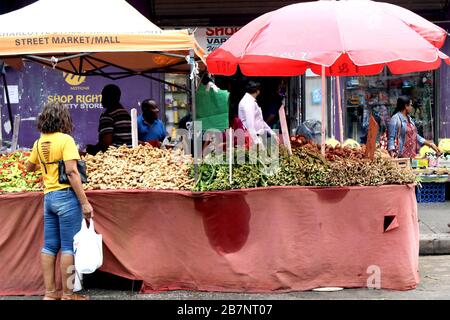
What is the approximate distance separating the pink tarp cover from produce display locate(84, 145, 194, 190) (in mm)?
149

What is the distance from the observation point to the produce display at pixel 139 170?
244 inches

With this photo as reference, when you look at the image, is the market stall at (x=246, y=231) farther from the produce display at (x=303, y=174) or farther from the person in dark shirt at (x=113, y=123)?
the person in dark shirt at (x=113, y=123)

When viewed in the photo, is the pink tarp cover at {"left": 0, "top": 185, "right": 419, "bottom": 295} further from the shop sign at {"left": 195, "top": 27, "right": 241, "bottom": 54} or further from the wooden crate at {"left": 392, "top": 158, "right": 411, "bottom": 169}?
the shop sign at {"left": 195, "top": 27, "right": 241, "bottom": 54}

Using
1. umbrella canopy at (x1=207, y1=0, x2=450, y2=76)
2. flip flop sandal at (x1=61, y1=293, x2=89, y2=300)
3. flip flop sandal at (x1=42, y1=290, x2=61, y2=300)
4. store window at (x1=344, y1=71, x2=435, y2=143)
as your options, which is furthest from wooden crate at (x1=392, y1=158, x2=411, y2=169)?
store window at (x1=344, y1=71, x2=435, y2=143)

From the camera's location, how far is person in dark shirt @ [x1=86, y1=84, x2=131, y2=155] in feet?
24.9

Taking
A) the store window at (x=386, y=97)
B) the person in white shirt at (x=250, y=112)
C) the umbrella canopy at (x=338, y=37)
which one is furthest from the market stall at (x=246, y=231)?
the store window at (x=386, y=97)

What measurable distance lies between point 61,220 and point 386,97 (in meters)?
8.02

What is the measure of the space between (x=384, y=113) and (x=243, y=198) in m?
6.72

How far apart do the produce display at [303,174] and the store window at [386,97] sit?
588cm

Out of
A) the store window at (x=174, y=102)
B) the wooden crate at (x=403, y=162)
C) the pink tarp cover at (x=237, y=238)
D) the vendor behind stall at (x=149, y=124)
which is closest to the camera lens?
the pink tarp cover at (x=237, y=238)

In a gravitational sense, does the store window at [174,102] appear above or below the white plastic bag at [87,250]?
above

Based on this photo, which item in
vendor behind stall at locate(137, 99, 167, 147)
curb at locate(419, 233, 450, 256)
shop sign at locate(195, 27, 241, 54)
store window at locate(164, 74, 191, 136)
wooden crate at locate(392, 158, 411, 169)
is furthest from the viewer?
store window at locate(164, 74, 191, 136)

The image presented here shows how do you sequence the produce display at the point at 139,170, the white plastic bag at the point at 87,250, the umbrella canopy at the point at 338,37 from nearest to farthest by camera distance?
1. the white plastic bag at the point at 87,250
2. the umbrella canopy at the point at 338,37
3. the produce display at the point at 139,170

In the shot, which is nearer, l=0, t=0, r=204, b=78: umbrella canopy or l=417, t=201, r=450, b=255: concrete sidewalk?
l=0, t=0, r=204, b=78: umbrella canopy
